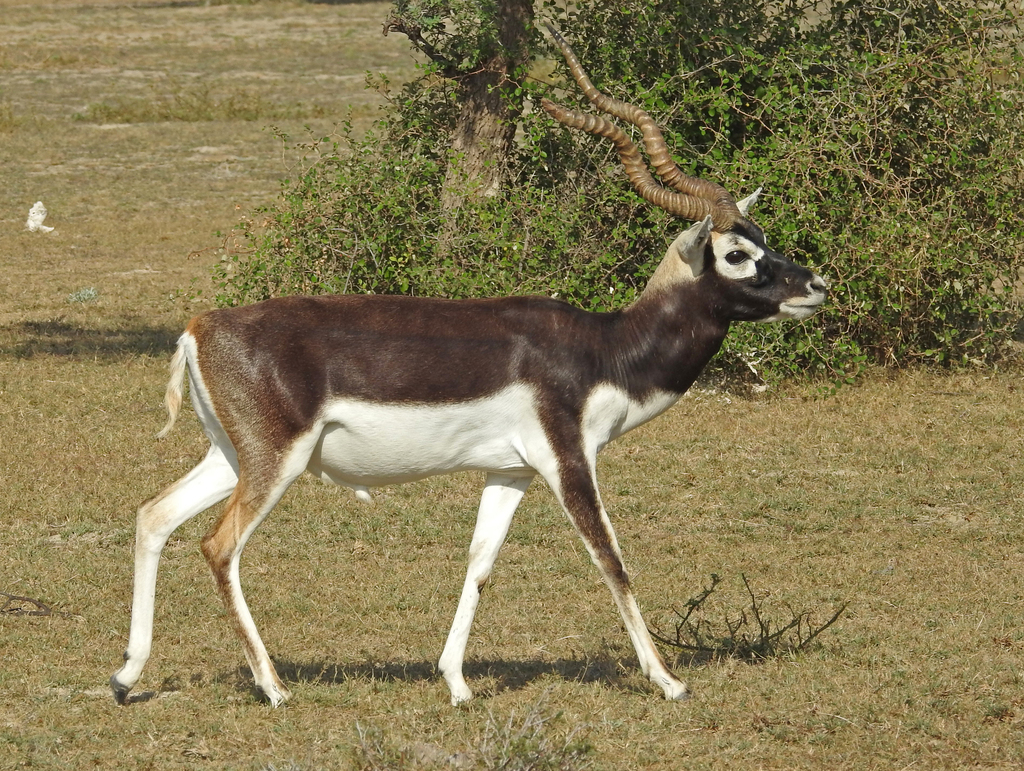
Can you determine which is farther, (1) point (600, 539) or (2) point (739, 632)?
(2) point (739, 632)

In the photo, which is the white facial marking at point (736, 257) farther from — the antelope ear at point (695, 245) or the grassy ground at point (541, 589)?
the grassy ground at point (541, 589)

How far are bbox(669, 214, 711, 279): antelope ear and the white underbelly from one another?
898 mm

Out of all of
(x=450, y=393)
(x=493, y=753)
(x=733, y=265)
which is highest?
(x=733, y=265)

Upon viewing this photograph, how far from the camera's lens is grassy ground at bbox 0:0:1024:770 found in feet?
17.5

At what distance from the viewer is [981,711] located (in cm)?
555

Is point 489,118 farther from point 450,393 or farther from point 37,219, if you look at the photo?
point 37,219

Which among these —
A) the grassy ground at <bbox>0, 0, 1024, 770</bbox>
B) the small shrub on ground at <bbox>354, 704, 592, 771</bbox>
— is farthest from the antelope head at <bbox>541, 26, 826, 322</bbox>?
the small shrub on ground at <bbox>354, 704, 592, 771</bbox>

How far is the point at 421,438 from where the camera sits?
5488 mm

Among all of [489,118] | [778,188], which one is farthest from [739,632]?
[489,118]

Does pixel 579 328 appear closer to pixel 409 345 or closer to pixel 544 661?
pixel 409 345

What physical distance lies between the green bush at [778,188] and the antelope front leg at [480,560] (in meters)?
5.29

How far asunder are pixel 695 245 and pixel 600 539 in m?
1.26

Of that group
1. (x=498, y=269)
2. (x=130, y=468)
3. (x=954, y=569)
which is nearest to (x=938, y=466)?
(x=954, y=569)

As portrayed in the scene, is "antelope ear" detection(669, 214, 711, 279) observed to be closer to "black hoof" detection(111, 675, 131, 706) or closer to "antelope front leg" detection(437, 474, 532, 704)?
"antelope front leg" detection(437, 474, 532, 704)
